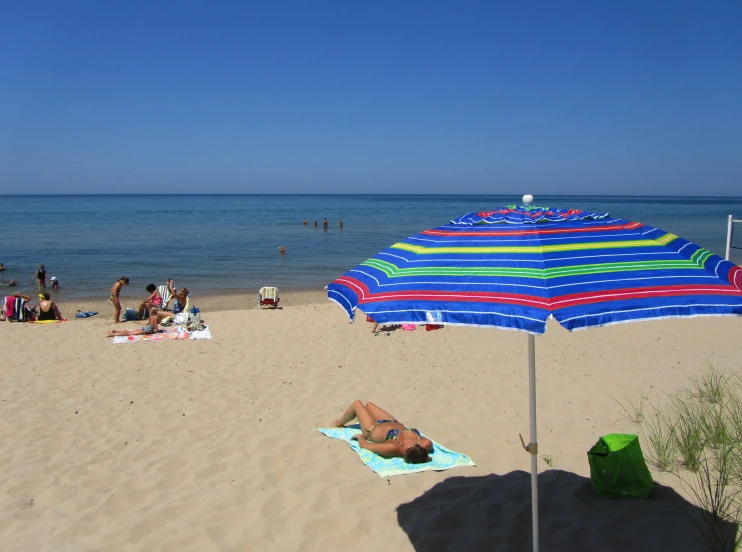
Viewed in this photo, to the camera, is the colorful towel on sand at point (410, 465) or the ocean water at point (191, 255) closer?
the colorful towel on sand at point (410, 465)

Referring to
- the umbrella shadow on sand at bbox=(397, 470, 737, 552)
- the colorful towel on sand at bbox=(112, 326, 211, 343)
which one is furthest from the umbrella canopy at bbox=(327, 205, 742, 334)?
the colorful towel on sand at bbox=(112, 326, 211, 343)

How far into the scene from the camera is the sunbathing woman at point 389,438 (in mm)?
4711

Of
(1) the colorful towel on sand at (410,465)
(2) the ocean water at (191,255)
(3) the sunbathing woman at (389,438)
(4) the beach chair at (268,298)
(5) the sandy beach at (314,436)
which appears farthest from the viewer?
(2) the ocean water at (191,255)

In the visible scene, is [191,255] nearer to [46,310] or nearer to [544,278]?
[46,310]

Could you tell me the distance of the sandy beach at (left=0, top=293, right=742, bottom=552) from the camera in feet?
12.7

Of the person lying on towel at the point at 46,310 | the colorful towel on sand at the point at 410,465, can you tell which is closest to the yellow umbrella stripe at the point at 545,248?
the colorful towel on sand at the point at 410,465

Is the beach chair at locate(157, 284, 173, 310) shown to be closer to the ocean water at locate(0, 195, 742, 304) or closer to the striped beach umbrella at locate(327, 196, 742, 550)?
the ocean water at locate(0, 195, 742, 304)

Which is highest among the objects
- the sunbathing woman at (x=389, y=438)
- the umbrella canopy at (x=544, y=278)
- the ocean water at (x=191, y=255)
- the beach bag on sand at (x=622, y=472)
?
the umbrella canopy at (x=544, y=278)

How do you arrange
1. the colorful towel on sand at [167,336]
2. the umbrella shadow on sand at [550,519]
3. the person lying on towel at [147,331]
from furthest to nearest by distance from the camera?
the person lying on towel at [147,331] → the colorful towel on sand at [167,336] → the umbrella shadow on sand at [550,519]

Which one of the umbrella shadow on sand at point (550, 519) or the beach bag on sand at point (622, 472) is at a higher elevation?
the beach bag on sand at point (622, 472)

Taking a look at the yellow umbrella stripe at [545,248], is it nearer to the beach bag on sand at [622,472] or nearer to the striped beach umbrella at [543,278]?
the striped beach umbrella at [543,278]

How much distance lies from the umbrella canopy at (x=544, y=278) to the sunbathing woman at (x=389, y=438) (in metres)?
2.18

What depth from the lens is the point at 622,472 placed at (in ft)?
13.0

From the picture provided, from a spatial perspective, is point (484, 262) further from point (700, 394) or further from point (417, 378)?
point (417, 378)
